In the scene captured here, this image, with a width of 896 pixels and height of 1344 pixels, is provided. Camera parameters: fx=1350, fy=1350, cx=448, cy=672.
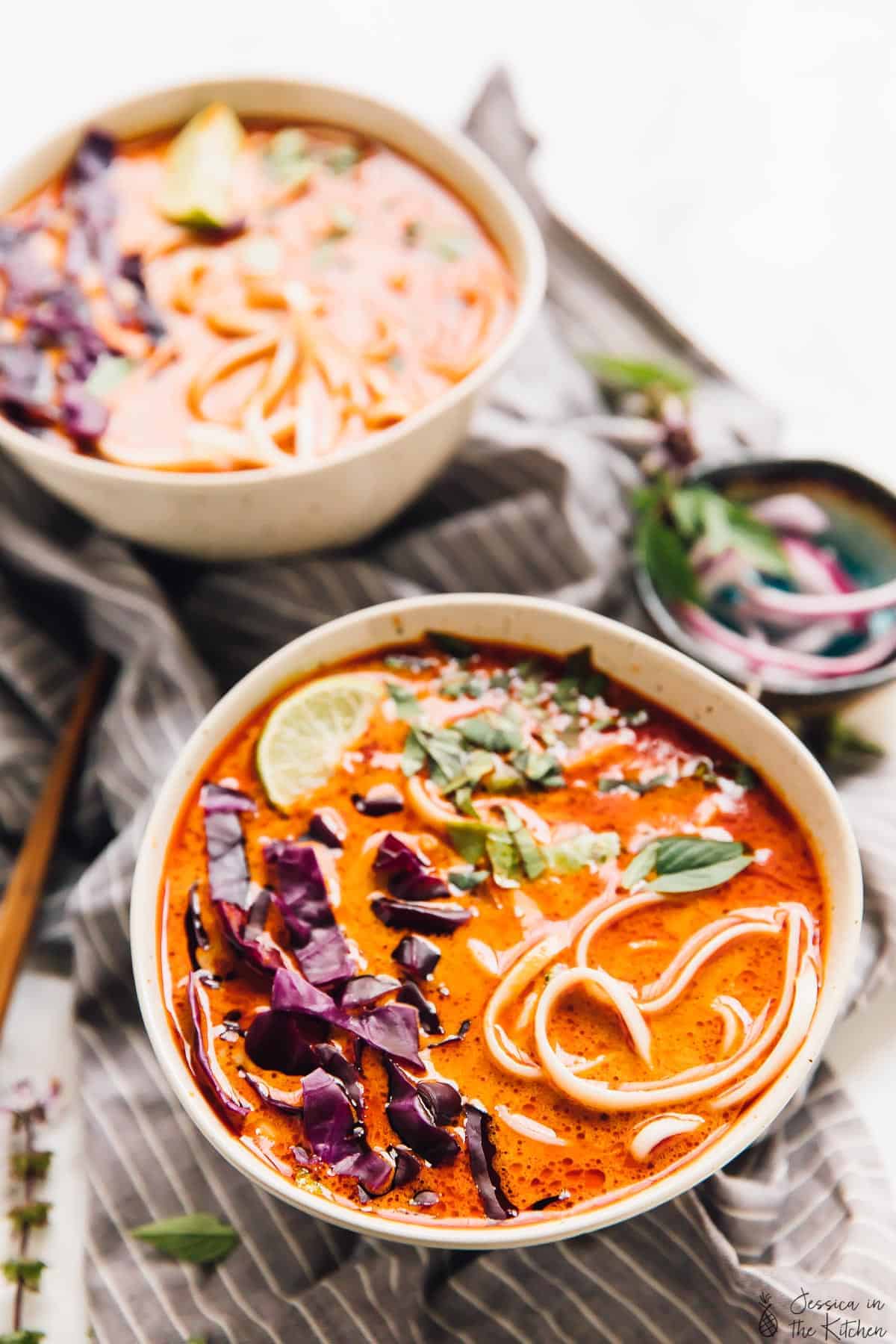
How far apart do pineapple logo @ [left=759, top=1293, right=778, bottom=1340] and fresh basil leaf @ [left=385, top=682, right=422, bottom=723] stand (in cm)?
115

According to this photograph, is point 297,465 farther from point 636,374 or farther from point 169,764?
point 636,374

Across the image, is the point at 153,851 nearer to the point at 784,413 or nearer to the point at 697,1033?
the point at 697,1033

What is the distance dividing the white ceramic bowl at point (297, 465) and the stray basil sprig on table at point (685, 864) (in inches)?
37.8

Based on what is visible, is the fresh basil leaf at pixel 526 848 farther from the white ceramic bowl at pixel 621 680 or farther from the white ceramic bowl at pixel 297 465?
the white ceramic bowl at pixel 297 465

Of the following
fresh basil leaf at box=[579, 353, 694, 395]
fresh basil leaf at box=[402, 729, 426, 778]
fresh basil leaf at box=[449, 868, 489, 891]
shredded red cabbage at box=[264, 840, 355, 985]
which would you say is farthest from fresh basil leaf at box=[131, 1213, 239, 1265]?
fresh basil leaf at box=[579, 353, 694, 395]

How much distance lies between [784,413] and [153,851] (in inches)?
83.3

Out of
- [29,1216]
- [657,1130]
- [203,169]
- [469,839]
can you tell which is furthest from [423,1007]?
[203,169]

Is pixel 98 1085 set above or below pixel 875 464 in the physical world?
below

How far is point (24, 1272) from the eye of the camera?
7.95ft

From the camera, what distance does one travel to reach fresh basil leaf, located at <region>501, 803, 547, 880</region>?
225 centimetres

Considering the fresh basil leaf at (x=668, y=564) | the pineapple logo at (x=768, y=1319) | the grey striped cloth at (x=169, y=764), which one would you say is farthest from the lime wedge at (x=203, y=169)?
the pineapple logo at (x=768, y=1319)

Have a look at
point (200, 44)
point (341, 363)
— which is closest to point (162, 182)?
point (341, 363)

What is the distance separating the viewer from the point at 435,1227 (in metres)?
1.95

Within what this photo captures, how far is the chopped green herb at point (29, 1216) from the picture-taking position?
2.48 metres
